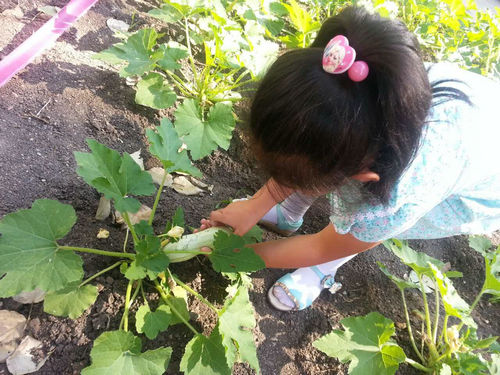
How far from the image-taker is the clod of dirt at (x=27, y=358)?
0.95 m

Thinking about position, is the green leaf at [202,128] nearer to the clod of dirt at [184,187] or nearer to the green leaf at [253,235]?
the clod of dirt at [184,187]

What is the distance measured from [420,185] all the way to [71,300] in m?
0.87

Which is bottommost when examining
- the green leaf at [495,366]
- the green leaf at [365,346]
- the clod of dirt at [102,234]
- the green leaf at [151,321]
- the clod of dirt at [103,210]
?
the green leaf at [495,366]

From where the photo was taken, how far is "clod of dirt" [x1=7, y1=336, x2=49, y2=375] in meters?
0.95

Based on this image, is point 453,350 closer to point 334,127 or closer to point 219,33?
point 334,127

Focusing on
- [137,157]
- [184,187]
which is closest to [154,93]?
[137,157]

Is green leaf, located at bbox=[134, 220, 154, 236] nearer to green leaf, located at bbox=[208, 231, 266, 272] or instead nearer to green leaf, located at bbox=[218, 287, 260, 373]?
green leaf, located at bbox=[208, 231, 266, 272]

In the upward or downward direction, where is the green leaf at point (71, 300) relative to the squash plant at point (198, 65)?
downward

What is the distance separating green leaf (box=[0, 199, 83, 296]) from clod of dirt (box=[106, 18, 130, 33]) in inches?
40.5

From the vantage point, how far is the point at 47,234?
3.20 ft

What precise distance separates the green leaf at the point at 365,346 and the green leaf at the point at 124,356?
15.7 inches

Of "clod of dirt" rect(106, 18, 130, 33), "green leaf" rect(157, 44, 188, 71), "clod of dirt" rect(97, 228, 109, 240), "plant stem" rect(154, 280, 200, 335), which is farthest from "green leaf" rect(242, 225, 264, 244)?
"clod of dirt" rect(106, 18, 130, 33)

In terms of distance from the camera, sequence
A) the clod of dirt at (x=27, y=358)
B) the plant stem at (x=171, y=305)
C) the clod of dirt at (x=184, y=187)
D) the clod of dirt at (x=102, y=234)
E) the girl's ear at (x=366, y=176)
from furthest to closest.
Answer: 1. the clod of dirt at (x=184, y=187)
2. the clod of dirt at (x=102, y=234)
3. the plant stem at (x=171, y=305)
4. the clod of dirt at (x=27, y=358)
5. the girl's ear at (x=366, y=176)

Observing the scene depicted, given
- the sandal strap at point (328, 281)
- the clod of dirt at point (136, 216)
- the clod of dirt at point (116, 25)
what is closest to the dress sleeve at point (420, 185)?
the sandal strap at point (328, 281)
